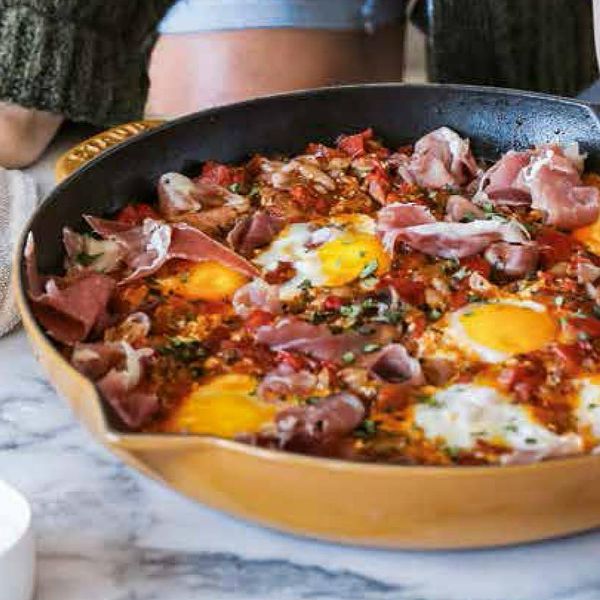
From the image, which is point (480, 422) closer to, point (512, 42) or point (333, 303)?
point (333, 303)

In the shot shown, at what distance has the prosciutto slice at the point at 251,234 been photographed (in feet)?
5.85

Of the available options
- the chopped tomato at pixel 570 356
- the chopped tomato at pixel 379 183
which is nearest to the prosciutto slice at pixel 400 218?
the chopped tomato at pixel 379 183

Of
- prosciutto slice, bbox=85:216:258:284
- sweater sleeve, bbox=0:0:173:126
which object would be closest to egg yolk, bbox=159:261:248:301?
prosciutto slice, bbox=85:216:258:284

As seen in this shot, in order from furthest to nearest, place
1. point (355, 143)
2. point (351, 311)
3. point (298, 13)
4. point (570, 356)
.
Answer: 1. point (298, 13)
2. point (355, 143)
3. point (351, 311)
4. point (570, 356)

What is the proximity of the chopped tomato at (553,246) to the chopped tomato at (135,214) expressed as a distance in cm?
61

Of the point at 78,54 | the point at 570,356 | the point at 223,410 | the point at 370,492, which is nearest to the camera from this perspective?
the point at 370,492

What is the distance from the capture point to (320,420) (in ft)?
4.29

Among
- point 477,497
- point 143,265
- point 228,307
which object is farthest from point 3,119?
point 477,497

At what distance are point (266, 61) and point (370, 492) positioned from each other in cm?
212

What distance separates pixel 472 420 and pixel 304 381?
0.70 ft

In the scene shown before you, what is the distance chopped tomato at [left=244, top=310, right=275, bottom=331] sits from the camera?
1.57 metres

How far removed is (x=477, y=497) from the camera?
3.73 feet

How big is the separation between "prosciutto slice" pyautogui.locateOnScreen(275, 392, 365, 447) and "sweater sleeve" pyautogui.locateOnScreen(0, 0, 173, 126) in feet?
3.52

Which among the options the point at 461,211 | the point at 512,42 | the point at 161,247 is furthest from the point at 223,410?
the point at 512,42
